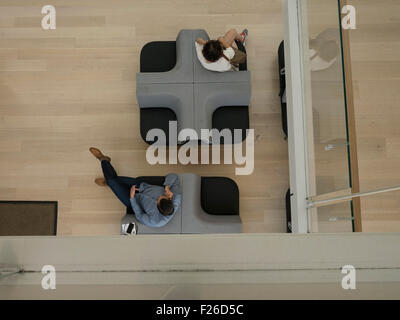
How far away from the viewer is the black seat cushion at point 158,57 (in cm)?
272

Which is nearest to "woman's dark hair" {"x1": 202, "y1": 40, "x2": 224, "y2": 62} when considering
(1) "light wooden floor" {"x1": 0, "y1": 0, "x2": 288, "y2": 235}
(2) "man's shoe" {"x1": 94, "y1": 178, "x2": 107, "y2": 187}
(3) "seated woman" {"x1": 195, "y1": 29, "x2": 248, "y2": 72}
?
(3) "seated woman" {"x1": 195, "y1": 29, "x2": 248, "y2": 72}

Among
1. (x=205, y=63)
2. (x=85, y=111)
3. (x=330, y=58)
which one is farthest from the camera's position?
(x=85, y=111)

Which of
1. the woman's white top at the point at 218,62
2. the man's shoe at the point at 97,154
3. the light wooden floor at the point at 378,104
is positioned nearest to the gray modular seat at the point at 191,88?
the woman's white top at the point at 218,62

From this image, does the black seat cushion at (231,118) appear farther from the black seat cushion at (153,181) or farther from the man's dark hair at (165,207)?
the man's dark hair at (165,207)

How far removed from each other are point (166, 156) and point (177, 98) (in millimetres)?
718

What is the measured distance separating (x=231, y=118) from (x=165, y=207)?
3.34ft

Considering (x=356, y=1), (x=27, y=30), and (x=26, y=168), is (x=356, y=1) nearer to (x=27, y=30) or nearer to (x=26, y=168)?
(x=27, y=30)

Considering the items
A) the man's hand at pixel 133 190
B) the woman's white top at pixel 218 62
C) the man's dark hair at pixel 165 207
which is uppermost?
the woman's white top at pixel 218 62

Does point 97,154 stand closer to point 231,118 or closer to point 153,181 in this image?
point 153,181

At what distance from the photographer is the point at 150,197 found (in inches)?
97.2

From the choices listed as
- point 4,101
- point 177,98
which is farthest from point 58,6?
point 177,98

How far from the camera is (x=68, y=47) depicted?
10.6 ft

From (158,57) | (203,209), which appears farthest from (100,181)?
(158,57)

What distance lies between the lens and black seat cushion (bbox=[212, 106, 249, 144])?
2.71 metres
